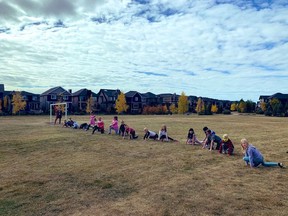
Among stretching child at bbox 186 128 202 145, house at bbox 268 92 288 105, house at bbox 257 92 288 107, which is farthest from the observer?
house at bbox 268 92 288 105

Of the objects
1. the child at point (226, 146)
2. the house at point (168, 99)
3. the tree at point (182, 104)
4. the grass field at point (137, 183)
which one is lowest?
the grass field at point (137, 183)

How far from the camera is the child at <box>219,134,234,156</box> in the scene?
14.4 meters

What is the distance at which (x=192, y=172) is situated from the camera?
34.9 feet

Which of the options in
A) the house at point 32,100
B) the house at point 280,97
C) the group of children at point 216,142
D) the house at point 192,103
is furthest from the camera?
the house at point 192,103

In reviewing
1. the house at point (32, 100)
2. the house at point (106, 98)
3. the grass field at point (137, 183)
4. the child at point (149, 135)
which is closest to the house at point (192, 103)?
the house at point (106, 98)

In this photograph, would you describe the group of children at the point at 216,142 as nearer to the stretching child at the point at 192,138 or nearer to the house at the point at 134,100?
the stretching child at the point at 192,138

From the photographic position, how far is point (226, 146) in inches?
578

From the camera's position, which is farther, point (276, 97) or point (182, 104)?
point (276, 97)

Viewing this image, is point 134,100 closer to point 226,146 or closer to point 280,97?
point 280,97

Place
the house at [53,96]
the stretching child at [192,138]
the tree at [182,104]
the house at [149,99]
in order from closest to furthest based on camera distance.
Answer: the stretching child at [192,138] < the house at [53,96] < the tree at [182,104] < the house at [149,99]

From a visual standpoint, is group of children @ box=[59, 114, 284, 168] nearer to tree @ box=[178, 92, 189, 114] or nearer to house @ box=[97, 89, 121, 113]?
house @ box=[97, 89, 121, 113]

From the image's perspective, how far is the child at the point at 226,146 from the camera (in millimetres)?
14411

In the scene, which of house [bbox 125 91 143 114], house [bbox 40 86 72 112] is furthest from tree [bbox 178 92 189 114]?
house [bbox 40 86 72 112]

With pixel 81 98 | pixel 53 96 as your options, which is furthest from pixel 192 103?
pixel 53 96
